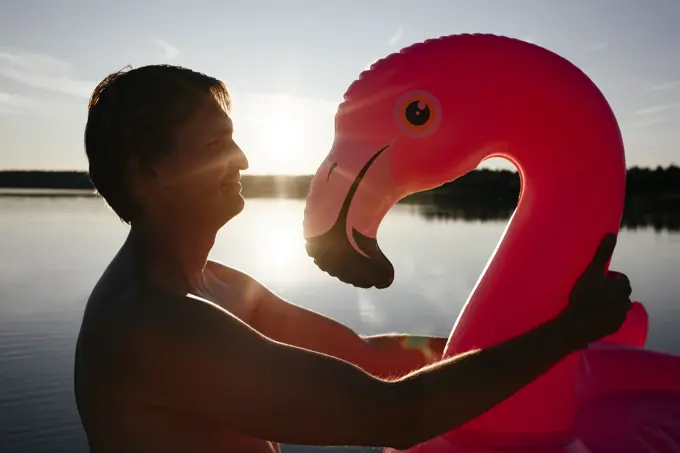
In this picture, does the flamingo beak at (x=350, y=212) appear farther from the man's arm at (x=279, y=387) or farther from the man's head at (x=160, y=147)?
the man's arm at (x=279, y=387)

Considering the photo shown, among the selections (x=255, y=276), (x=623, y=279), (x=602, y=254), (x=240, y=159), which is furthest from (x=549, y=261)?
(x=255, y=276)

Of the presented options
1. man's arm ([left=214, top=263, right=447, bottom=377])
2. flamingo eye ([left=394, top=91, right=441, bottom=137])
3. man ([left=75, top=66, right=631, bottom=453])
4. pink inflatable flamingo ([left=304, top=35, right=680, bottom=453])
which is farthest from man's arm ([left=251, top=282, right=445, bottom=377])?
flamingo eye ([left=394, top=91, right=441, bottom=137])

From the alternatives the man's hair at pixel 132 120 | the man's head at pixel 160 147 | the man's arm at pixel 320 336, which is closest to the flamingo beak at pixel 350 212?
the man's arm at pixel 320 336

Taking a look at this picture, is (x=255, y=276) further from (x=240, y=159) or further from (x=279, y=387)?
(x=279, y=387)

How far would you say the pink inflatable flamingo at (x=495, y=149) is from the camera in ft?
5.85

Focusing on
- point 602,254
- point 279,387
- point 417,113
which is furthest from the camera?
point 417,113

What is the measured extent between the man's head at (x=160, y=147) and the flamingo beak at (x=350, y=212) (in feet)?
1.21

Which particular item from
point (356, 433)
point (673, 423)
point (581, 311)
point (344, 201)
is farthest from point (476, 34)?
point (673, 423)

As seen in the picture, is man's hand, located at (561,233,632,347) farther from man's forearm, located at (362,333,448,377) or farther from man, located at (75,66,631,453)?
man's forearm, located at (362,333,448,377)

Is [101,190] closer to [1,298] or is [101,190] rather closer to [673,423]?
[673,423]

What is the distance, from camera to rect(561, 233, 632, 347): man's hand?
1.37m

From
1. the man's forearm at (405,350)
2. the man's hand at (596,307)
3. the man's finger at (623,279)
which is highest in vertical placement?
the man's finger at (623,279)

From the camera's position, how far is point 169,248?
4.60ft

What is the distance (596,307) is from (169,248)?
3.19ft
